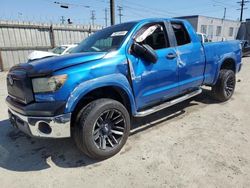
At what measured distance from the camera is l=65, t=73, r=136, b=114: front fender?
2701 mm

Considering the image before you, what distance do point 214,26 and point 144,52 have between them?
27332 millimetres

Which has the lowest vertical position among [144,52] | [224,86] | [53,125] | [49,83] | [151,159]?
[151,159]

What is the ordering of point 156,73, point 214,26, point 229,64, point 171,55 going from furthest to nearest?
point 214,26 → point 229,64 → point 171,55 → point 156,73

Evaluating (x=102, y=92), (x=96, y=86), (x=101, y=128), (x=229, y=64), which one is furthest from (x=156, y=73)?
(x=229, y=64)

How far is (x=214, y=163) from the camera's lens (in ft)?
9.56

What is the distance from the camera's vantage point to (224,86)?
5.22 metres

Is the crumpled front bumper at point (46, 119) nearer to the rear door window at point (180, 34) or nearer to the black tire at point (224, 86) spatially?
the rear door window at point (180, 34)

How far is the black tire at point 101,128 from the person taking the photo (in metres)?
2.84

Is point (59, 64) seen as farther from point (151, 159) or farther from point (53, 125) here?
point (151, 159)

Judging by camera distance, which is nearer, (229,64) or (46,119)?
(46,119)

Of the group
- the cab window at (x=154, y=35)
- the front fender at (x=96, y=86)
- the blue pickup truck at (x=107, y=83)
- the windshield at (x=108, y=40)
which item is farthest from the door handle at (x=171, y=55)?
the front fender at (x=96, y=86)

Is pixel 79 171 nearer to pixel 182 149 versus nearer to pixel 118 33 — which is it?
pixel 182 149

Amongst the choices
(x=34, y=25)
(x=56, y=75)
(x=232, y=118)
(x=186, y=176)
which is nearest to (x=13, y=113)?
(x=56, y=75)

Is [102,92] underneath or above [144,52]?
underneath
